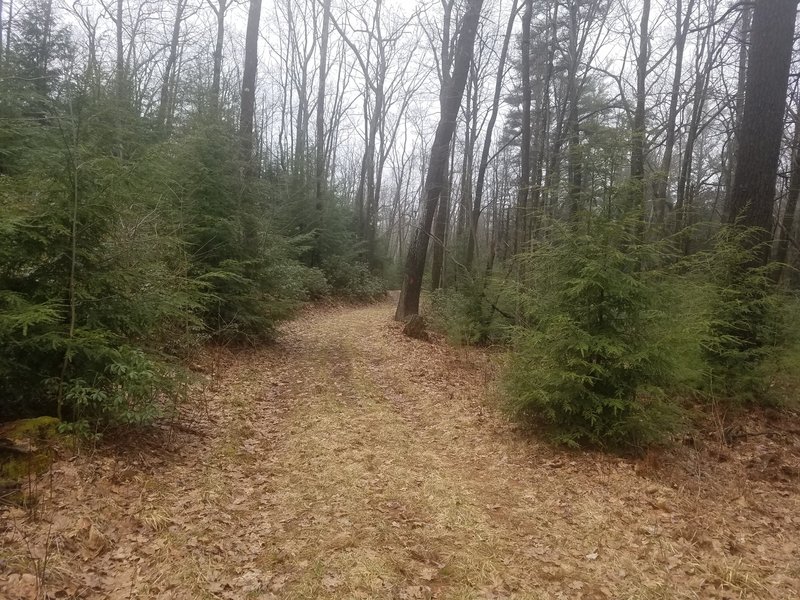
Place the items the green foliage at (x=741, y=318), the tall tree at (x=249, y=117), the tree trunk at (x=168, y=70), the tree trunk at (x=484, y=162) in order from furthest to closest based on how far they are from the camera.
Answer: the tree trunk at (x=484, y=162)
the tree trunk at (x=168, y=70)
the tall tree at (x=249, y=117)
the green foliage at (x=741, y=318)

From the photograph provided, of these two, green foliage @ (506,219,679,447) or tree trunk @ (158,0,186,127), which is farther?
tree trunk @ (158,0,186,127)

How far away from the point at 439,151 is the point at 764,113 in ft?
25.6

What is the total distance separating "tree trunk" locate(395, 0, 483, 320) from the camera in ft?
43.5

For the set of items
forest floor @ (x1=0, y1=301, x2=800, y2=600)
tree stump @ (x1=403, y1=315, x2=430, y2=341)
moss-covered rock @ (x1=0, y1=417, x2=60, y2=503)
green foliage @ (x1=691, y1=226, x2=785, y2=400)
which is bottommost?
forest floor @ (x1=0, y1=301, x2=800, y2=600)

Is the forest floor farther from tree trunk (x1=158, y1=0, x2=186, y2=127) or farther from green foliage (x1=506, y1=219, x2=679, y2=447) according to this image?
tree trunk (x1=158, y1=0, x2=186, y2=127)

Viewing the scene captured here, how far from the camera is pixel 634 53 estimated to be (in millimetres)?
18109

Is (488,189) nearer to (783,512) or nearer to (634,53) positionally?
(634,53)

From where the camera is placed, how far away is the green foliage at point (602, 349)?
558 cm

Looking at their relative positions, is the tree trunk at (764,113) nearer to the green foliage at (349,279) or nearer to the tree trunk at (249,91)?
the tree trunk at (249,91)

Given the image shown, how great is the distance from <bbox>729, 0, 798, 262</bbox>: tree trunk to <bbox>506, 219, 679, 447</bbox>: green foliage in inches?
141

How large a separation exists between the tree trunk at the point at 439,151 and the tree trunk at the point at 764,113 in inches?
277

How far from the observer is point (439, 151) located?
13.9m

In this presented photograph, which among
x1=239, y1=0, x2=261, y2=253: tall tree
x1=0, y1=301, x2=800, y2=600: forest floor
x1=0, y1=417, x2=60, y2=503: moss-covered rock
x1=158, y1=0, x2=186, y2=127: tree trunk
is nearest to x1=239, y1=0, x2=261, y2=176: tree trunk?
x1=239, y1=0, x2=261, y2=253: tall tree

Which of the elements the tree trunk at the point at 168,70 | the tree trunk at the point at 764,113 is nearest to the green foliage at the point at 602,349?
the tree trunk at the point at 764,113
